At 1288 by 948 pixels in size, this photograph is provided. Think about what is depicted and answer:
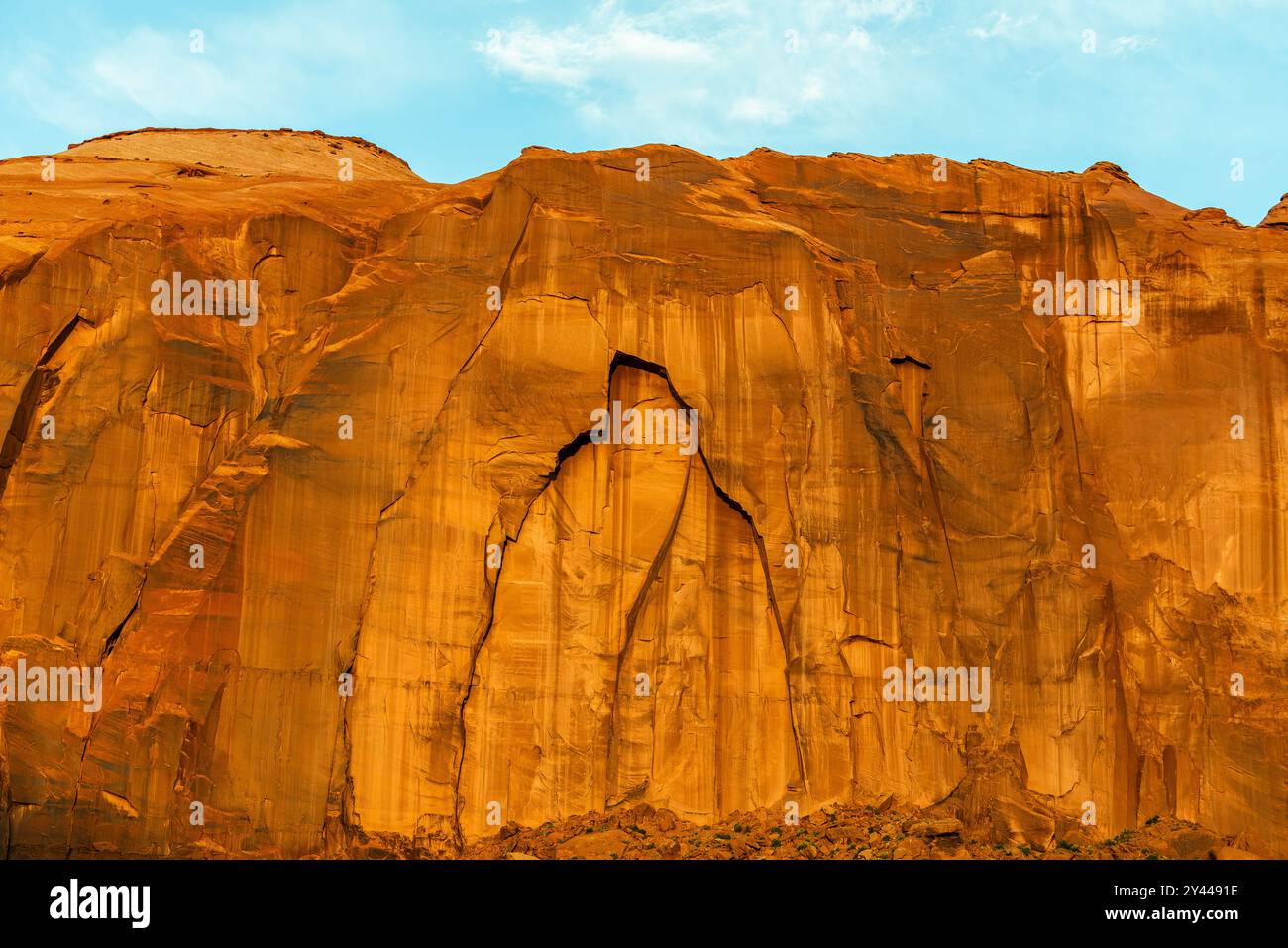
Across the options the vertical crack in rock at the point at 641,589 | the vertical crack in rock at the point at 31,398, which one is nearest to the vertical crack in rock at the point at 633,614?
the vertical crack in rock at the point at 641,589

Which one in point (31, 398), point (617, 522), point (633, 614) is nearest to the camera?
point (633, 614)

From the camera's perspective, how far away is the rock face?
3656 cm

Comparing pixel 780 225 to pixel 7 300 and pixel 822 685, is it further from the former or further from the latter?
pixel 7 300

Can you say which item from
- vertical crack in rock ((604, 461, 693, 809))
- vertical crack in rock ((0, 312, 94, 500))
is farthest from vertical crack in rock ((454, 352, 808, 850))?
vertical crack in rock ((0, 312, 94, 500))

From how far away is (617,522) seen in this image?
3828cm

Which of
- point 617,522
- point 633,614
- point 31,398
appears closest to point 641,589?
point 633,614

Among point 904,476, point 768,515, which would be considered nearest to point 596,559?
point 768,515

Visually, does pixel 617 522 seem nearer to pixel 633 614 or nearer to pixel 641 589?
pixel 641 589

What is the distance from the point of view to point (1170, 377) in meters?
41.1

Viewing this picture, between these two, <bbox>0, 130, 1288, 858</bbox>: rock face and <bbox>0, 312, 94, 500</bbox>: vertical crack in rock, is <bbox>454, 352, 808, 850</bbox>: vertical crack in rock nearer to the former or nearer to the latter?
<bbox>0, 130, 1288, 858</bbox>: rock face

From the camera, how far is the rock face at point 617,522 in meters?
36.6

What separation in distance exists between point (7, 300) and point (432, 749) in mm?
14008

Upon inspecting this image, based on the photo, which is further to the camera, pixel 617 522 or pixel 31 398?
pixel 31 398

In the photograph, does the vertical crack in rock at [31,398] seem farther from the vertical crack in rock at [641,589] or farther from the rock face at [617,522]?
the vertical crack in rock at [641,589]
